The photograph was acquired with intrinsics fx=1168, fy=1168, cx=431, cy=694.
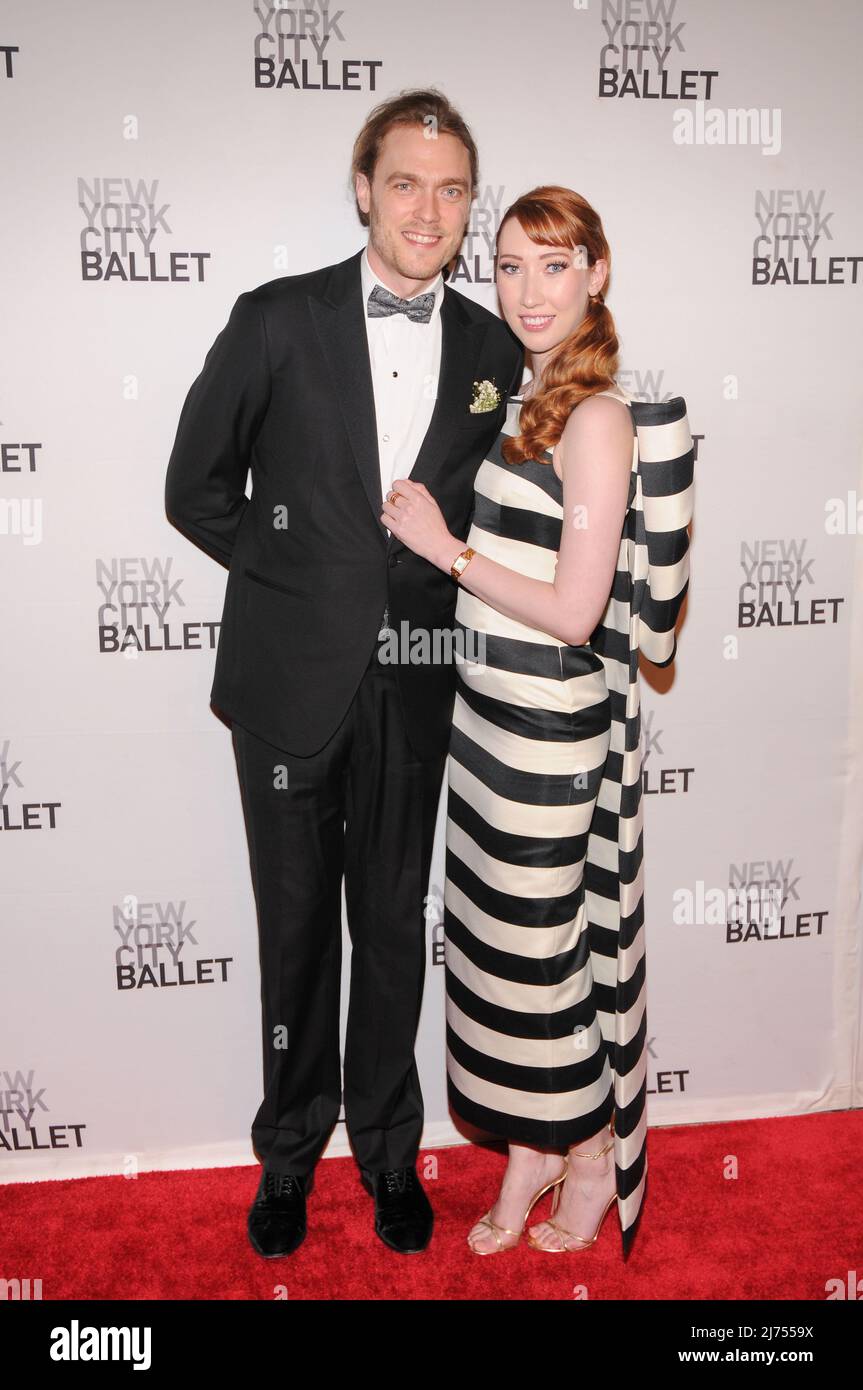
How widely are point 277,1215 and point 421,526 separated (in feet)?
4.64

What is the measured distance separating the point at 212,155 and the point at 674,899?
1.90 m

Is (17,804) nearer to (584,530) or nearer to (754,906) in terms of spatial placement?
(584,530)

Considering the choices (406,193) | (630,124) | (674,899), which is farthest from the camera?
(674,899)

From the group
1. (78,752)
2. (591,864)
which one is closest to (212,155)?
→ (78,752)

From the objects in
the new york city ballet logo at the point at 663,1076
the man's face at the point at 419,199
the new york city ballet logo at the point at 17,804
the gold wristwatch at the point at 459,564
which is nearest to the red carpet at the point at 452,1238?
the new york city ballet logo at the point at 663,1076

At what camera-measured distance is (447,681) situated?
2.22 meters

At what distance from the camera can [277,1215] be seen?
92.7 inches

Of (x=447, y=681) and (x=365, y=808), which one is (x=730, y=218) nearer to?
(x=447, y=681)

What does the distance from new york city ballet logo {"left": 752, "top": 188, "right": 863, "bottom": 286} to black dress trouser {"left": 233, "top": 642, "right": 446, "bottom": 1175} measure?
1244 mm

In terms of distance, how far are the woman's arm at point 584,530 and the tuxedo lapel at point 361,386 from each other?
0.74ft

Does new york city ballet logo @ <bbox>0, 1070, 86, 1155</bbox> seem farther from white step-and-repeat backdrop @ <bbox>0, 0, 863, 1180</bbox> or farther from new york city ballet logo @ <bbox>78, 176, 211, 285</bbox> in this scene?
new york city ballet logo @ <bbox>78, 176, 211, 285</bbox>

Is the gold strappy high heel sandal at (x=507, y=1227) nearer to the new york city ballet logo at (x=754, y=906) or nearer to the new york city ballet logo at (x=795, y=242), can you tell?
the new york city ballet logo at (x=754, y=906)

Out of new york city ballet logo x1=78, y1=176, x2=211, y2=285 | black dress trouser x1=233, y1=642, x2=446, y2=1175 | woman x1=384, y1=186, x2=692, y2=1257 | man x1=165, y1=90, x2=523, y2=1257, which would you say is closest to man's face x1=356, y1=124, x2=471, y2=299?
man x1=165, y1=90, x2=523, y2=1257

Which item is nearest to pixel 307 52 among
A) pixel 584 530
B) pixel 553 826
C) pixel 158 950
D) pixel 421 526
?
pixel 421 526
